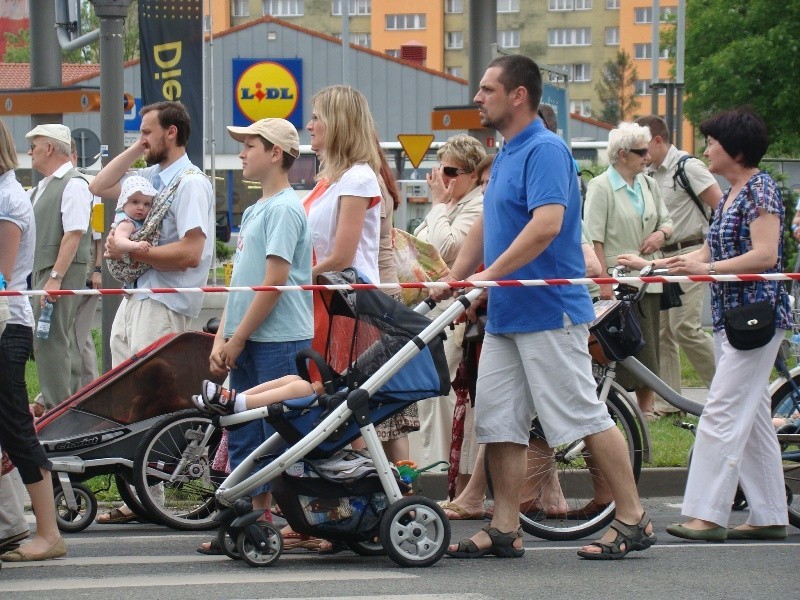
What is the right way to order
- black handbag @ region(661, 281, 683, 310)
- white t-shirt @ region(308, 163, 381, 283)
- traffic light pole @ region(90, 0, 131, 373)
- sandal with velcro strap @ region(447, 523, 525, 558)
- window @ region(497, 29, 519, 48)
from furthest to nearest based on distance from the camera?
window @ region(497, 29, 519, 48) → traffic light pole @ region(90, 0, 131, 373) → black handbag @ region(661, 281, 683, 310) → white t-shirt @ region(308, 163, 381, 283) → sandal with velcro strap @ region(447, 523, 525, 558)

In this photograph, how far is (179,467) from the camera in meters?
7.38

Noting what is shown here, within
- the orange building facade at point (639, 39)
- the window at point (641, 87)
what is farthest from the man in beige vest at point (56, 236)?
the window at point (641, 87)

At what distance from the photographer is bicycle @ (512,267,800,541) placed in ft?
23.5

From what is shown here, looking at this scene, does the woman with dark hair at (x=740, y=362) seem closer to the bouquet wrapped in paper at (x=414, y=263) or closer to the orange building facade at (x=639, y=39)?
the bouquet wrapped in paper at (x=414, y=263)

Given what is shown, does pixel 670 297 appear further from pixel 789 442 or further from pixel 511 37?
pixel 511 37

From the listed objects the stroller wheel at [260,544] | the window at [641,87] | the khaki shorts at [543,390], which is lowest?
the stroller wheel at [260,544]

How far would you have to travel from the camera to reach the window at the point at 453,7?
328 ft

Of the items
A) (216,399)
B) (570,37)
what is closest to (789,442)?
(216,399)

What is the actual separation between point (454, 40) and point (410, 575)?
9962 centimetres

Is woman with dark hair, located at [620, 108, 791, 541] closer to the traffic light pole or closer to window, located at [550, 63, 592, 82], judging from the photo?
the traffic light pole

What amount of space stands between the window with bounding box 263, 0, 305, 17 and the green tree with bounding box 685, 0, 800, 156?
1982 inches

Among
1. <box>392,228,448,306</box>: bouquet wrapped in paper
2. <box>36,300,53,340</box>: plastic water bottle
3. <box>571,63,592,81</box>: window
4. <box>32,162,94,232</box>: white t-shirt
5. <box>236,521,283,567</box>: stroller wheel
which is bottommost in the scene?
<box>236,521,283,567</box>: stroller wheel

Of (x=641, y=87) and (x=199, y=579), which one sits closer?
(x=199, y=579)

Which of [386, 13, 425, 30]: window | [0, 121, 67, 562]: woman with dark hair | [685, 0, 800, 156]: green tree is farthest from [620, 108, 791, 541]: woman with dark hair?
[386, 13, 425, 30]: window
